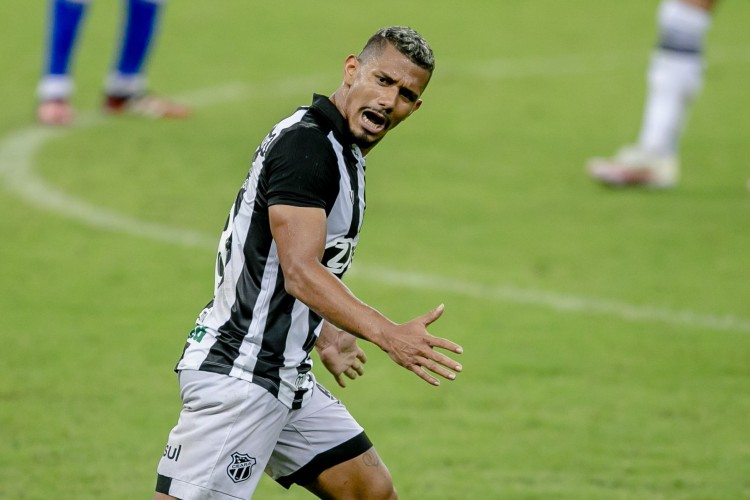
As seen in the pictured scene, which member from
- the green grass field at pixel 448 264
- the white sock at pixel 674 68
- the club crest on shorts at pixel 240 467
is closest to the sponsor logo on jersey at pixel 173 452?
the club crest on shorts at pixel 240 467

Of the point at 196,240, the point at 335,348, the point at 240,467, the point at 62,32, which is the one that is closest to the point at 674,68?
the point at 196,240

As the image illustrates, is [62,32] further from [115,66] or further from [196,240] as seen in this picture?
[196,240]

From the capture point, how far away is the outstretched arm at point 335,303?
Result: 3291 mm

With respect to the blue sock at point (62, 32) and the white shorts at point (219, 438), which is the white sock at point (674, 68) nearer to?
the blue sock at point (62, 32)

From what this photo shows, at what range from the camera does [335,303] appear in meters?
3.35

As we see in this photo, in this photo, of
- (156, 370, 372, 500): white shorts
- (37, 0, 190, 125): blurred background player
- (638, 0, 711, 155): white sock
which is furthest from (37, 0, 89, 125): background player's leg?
(156, 370, 372, 500): white shorts

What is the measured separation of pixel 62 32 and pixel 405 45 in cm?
668

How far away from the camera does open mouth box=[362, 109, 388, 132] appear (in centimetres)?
361

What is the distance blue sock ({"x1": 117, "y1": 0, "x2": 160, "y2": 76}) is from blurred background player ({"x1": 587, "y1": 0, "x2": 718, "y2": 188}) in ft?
11.1

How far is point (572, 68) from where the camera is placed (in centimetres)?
1265

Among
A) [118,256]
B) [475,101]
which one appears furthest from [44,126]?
[475,101]

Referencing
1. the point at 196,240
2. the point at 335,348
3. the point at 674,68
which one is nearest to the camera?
the point at 335,348

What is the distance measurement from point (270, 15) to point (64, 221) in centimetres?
625

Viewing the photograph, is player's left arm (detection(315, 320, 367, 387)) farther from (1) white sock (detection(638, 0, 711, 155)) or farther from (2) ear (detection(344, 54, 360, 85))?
(1) white sock (detection(638, 0, 711, 155))
